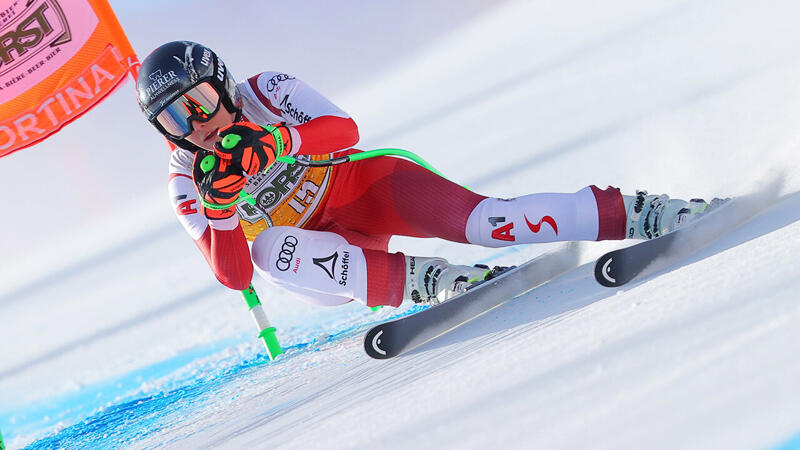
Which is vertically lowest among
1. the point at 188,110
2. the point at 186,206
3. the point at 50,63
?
the point at 186,206

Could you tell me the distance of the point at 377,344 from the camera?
180 cm

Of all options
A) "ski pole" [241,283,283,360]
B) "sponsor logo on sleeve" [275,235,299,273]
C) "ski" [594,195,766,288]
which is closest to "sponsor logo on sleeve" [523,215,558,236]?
"ski" [594,195,766,288]

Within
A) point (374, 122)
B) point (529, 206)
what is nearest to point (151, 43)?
point (374, 122)

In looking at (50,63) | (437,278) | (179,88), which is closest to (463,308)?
(437,278)

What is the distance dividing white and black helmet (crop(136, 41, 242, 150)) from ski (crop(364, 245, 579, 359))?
30.0 inches

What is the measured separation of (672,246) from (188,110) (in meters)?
1.28

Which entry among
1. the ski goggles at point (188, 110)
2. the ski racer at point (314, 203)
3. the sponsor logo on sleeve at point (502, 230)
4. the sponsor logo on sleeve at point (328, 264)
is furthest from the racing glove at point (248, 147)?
the sponsor logo on sleeve at point (502, 230)

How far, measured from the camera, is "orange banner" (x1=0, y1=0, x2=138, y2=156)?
2.88 metres

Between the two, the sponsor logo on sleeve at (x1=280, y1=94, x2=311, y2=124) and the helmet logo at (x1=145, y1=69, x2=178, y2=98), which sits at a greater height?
the helmet logo at (x1=145, y1=69, x2=178, y2=98)

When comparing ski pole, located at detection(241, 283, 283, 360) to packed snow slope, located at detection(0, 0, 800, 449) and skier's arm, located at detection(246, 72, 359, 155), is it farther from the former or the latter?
skier's arm, located at detection(246, 72, 359, 155)

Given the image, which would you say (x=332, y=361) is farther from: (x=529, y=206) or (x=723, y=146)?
(x=723, y=146)

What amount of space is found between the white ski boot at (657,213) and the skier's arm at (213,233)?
1.05 m

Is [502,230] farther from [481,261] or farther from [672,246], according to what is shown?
[481,261]

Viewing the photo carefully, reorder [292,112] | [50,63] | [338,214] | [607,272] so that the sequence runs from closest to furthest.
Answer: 1. [607,272]
2. [292,112]
3. [338,214]
4. [50,63]
